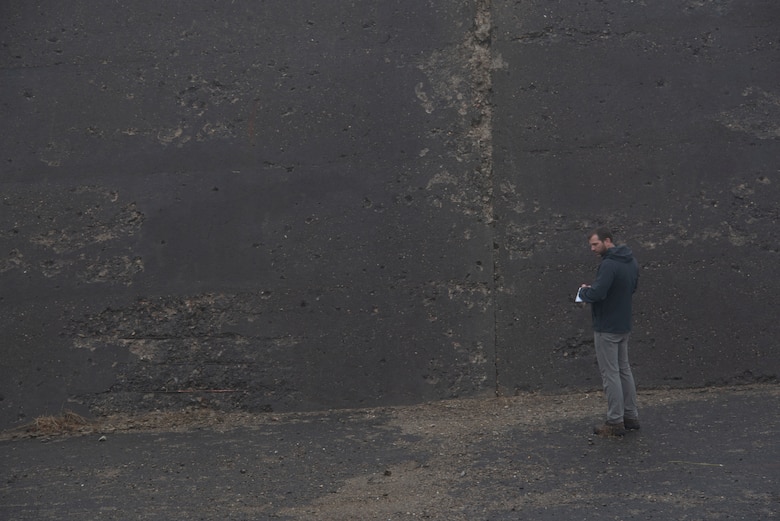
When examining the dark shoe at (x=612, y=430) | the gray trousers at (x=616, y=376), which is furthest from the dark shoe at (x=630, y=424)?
the dark shoe at (x=612, y=430)

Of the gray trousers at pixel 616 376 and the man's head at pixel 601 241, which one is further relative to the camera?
the man's head at pixel 601 241

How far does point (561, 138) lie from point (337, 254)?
245cm

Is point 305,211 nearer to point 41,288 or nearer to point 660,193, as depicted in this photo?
point 41,288

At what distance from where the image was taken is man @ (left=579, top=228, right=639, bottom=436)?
7.15m

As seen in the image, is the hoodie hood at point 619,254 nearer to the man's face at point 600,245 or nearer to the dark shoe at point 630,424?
the man's face at point 600,245

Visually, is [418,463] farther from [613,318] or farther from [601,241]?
[601,241]

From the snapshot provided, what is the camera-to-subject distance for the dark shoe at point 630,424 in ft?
24.2

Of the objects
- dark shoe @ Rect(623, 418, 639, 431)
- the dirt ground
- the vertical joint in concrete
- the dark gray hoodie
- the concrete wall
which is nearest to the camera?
the dirt ground

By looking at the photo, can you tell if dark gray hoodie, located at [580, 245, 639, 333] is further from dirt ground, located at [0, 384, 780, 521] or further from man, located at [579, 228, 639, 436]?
dirt ground, located at [0, 384, 780, 521]

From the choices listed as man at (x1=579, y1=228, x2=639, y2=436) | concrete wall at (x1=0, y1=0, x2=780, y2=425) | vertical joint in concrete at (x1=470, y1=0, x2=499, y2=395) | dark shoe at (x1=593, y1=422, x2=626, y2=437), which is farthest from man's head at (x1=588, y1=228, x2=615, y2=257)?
vertical joint in concrete at (x1=470, y1=0, x2=499, y2=395)

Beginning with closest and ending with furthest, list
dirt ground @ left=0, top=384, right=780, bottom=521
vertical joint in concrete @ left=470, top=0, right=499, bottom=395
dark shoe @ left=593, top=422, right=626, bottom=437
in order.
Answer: dirt ground @ left=0, top=384, right=780, bottom=521
dark shoe @ left=593, top=422, right=626, bottom=437
vertical joint in concrete @ left=470, top=0, right=499, bottom=395

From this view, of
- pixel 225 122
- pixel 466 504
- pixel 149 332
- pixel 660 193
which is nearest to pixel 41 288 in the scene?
Answer: pixel 149 332

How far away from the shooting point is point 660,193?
29.0 feet

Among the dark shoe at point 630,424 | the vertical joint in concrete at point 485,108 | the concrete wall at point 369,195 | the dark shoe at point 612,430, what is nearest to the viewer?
the dark shoe at point 612,430
